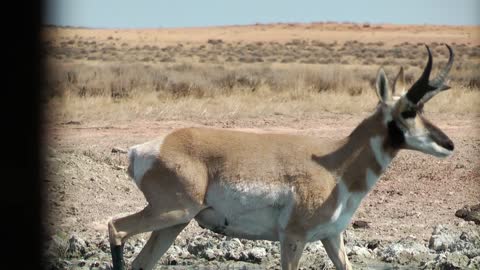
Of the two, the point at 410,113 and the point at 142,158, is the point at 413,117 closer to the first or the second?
the point at 410,113

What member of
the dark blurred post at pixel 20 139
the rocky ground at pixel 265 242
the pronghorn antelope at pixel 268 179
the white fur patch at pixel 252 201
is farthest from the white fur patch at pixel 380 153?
the dark blurred post at pixel 20 139

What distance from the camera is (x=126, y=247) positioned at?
12.8m

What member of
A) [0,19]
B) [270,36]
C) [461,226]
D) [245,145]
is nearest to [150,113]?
[0,19]

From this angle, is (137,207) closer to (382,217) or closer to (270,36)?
(382,217)

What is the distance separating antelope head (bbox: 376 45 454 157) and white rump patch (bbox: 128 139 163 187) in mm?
1993

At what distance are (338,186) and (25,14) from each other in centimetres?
938

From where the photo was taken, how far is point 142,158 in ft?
30.9

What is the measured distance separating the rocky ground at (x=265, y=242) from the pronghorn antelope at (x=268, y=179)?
7.69ft

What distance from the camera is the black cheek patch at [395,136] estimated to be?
31.6 feet

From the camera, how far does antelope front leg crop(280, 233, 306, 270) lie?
9.30 metres

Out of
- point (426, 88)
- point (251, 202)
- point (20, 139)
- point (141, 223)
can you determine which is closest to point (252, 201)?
point (251, 202)

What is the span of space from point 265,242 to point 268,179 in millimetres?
3727

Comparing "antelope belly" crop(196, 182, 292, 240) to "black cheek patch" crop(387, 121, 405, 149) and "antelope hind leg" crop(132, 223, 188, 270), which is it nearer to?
"antelope hind leg" crop(132, 223, 188, 270)

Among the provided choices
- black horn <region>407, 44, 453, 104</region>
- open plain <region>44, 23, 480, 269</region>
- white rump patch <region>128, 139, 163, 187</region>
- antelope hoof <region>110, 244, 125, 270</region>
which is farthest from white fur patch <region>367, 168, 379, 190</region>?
open plain <region>44, 23, 480, 269</region>
